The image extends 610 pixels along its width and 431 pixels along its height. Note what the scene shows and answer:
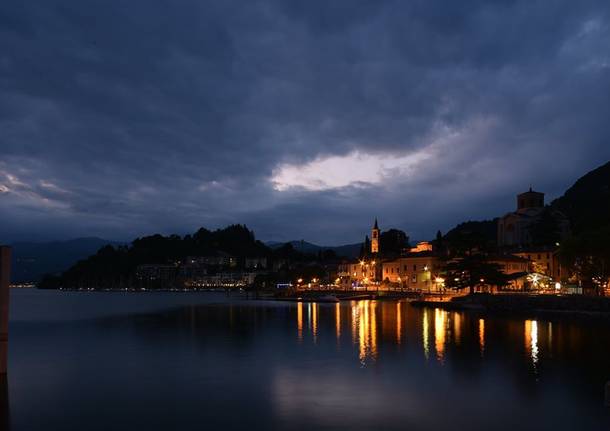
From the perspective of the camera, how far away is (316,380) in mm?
22109

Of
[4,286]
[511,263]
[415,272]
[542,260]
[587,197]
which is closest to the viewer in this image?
[4,286]

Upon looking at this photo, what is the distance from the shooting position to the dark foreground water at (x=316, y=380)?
52.5 feet

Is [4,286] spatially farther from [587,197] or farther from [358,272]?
[587,197]

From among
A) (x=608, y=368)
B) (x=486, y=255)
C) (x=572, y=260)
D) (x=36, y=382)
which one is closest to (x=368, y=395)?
(x=608, y=368)

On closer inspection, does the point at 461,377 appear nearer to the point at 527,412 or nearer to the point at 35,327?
the point at 527,412

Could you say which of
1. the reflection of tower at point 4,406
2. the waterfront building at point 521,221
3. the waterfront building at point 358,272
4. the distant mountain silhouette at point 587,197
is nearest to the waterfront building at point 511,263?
the waterfront building at point 521,221

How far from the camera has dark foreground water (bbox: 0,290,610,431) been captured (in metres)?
16.0

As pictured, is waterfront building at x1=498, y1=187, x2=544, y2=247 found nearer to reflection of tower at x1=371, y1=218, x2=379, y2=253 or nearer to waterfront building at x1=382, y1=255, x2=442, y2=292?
waterfront building at x1=382, y1=255, x2=442, y2=292

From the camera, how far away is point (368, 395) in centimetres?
1914

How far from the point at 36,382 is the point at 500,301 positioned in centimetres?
5041

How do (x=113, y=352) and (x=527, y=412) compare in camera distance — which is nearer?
(x=527, y=412)

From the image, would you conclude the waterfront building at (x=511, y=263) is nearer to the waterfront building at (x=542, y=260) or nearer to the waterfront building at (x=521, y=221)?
the waterfront building at (x=542, y=260)

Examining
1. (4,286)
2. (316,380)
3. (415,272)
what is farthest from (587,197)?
(4,286)

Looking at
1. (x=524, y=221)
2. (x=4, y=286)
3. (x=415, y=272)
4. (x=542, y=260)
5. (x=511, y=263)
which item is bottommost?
(x=415, y=272)
